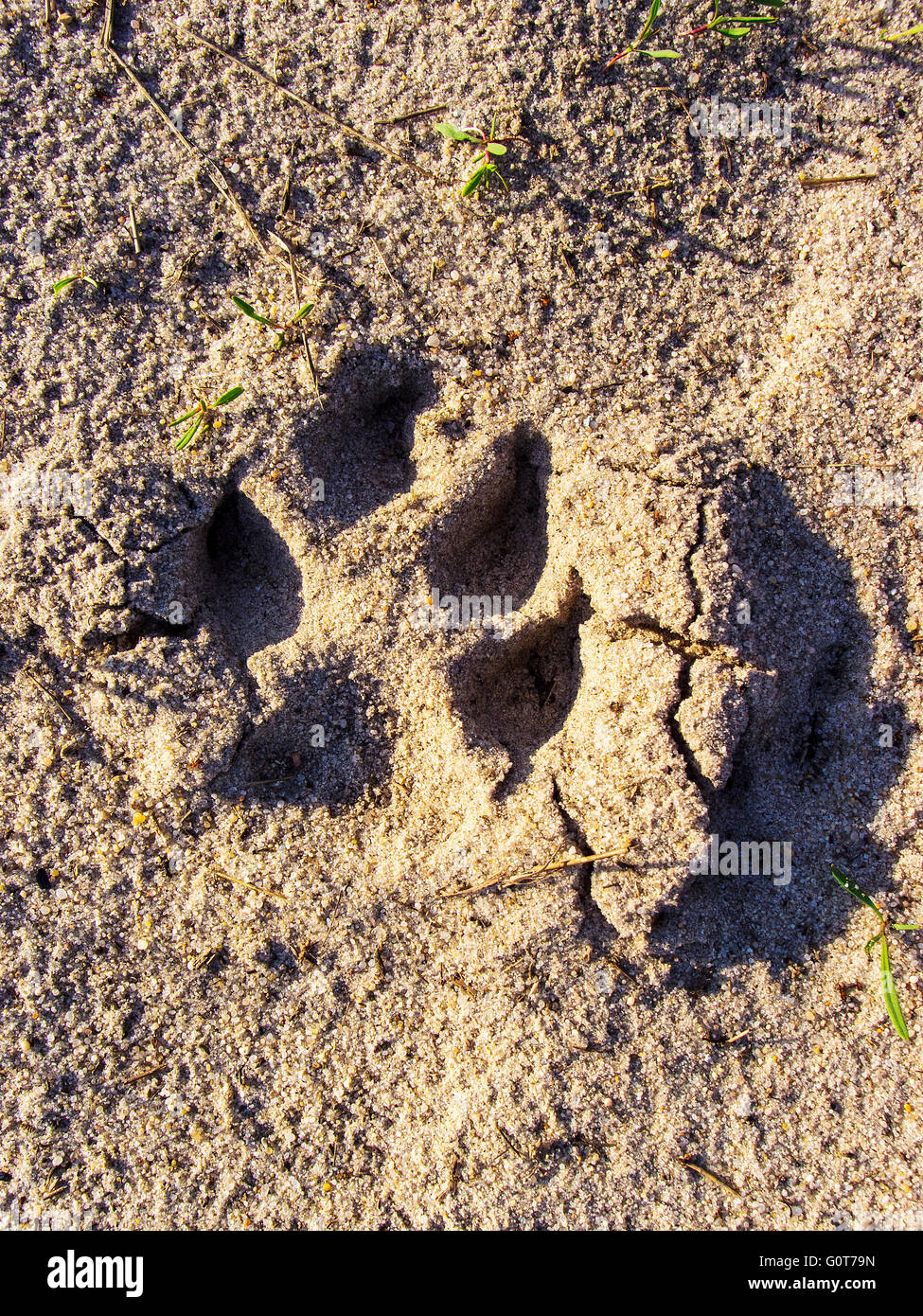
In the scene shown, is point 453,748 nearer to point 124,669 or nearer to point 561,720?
point 561,720

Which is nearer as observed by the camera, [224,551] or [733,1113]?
[733,1113]

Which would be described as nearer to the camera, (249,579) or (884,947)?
(884,947)

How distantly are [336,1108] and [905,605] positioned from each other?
1962 millimetres

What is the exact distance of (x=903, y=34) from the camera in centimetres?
213

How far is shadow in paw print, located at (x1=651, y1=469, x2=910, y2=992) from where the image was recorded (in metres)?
2.09

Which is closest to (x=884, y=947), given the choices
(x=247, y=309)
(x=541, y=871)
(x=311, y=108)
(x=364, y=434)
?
(x=541, y=871)

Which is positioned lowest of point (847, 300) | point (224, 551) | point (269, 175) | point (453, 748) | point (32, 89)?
point (453, 748)

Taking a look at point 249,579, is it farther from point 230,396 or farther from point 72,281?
point 72,281

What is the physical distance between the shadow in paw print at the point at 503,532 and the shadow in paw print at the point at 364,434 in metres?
0.21

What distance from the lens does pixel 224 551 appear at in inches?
89.0

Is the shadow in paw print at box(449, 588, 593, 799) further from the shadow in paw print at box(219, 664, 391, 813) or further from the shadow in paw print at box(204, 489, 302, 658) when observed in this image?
the shadow in paw print at box(204, 489, 302, 658)

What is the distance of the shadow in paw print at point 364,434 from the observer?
219cm

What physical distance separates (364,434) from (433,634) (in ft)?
1.99
